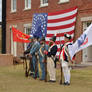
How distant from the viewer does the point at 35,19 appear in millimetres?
14633

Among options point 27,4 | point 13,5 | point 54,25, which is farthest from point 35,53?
point 13,5

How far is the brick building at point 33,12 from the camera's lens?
18.5 meters

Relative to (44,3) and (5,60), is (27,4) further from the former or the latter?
(5,60)

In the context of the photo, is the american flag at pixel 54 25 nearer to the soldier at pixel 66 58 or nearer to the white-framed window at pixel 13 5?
the soldier at pixel 66 58

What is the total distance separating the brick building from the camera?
18.5 m

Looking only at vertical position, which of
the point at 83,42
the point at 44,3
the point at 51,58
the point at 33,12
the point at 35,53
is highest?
the point at 44,3

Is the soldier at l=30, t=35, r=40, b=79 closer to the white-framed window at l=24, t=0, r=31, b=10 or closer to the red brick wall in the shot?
the red brick wall

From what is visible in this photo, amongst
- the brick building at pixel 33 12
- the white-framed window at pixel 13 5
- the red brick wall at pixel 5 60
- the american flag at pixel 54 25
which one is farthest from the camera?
the white-framed window at pixel 13 5

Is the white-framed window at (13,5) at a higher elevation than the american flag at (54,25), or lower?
higher

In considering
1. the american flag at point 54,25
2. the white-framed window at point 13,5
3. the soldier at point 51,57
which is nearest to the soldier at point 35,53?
the american flag at point 54,25

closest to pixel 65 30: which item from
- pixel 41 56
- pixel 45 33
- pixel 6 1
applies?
pixel 45 33

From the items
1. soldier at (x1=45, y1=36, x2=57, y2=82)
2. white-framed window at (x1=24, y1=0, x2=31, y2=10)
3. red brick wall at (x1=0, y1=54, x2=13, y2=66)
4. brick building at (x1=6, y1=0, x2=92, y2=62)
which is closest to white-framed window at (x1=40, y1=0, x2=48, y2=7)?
brick building at (x1=6, y1=0, x2=92, y2=62)

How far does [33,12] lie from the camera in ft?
76.4

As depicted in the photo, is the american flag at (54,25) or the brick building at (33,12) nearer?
the american flag at (54,25)
